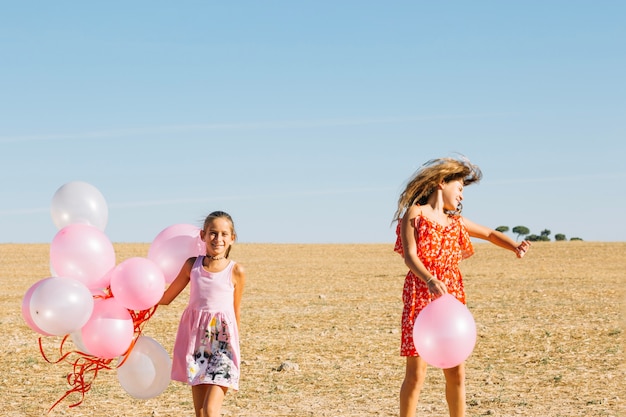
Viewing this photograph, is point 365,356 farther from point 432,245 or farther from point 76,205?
point 76,205

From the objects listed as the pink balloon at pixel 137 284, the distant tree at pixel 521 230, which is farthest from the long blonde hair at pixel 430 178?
the distant tree at pixel 521 230

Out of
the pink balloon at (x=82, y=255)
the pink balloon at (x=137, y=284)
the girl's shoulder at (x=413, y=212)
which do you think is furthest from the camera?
the girl's shoulder at (x=413, y=212)

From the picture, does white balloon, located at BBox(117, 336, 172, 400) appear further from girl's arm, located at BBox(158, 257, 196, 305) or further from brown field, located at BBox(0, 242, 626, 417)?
brown field, located at BBox(0, 242, 626, 417)

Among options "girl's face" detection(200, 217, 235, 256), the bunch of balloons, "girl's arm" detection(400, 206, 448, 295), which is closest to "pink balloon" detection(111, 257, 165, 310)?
the bunch of balloons

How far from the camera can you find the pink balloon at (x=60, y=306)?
501cm

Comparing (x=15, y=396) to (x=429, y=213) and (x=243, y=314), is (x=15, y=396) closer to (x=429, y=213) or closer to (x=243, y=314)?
(x=429, y=213)

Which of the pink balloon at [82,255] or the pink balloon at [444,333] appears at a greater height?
the pink balloon at [82,255]

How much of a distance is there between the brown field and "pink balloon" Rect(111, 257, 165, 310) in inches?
91.8

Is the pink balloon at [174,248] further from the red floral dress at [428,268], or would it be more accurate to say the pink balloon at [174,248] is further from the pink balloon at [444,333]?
the pink balloon at [444,333]

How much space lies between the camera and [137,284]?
512cm

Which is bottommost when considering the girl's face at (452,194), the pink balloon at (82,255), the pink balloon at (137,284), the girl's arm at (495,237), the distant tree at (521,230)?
the pink balloon at (137,284)

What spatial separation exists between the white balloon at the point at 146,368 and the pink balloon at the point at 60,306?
0.45 meters

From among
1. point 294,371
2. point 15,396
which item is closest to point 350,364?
point 294,371

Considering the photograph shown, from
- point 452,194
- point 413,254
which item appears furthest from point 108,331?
point 452,194
